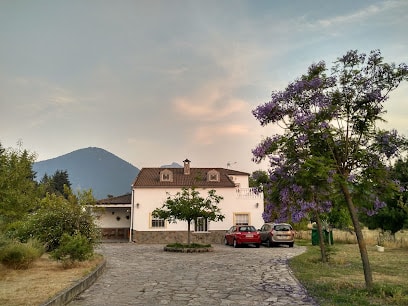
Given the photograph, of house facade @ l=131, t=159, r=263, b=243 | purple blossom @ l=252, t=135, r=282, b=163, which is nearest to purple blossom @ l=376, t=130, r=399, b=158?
purple blossom @ l=252, t=135, r=282, b=163

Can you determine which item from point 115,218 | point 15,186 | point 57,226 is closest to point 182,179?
point 115,218

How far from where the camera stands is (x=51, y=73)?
17.4m

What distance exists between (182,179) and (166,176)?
1.48m

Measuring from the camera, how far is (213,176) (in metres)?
31.0

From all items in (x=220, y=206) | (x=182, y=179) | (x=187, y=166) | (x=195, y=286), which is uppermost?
(x=187, y=166)

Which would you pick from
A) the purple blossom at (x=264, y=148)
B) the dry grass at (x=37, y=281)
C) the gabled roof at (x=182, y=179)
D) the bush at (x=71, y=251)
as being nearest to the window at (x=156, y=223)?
the gabled roof at (x=182, y=179)

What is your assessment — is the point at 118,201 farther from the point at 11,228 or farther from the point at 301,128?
the point at 301,128

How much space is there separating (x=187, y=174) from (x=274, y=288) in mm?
24031

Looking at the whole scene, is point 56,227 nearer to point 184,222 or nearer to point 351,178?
point 351,178

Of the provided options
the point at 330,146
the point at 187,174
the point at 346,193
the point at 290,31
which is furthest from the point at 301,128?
the point at 187,174

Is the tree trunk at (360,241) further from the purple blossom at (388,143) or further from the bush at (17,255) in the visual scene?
the bush at (17,255)

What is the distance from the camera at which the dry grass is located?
7.11 meters

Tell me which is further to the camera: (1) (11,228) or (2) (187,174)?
(2) (187,174)

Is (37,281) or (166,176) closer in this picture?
(37,281)
